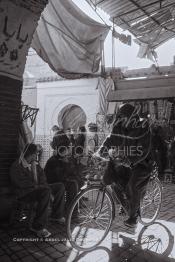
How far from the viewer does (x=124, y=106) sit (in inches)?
185

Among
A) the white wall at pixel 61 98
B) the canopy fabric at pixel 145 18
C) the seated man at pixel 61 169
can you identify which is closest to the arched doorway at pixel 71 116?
the white wall at pixel 61 98

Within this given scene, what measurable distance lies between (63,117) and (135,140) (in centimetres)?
1343

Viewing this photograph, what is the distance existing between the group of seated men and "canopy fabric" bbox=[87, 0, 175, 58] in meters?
5.23

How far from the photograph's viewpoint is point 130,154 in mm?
4570

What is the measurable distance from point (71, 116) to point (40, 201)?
43.8ft

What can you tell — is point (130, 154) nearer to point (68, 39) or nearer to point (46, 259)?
point (46, 259)

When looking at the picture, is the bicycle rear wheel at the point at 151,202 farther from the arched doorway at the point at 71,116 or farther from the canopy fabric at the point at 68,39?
the arched doorway at the point at 71,116

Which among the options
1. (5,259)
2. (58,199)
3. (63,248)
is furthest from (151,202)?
(5,259)

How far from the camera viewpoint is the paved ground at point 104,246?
3828 millimetres

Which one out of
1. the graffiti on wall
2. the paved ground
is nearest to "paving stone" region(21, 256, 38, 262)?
the paved ground

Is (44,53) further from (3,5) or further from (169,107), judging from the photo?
(169,107)

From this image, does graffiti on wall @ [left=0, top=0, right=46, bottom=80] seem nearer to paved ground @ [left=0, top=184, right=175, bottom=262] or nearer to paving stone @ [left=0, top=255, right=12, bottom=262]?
paved ground @ [left=0, top=184, right=175, bottom=262]

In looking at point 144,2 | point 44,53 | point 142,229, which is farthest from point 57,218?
point 144,2

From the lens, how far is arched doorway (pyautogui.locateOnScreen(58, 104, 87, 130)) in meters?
17.3
